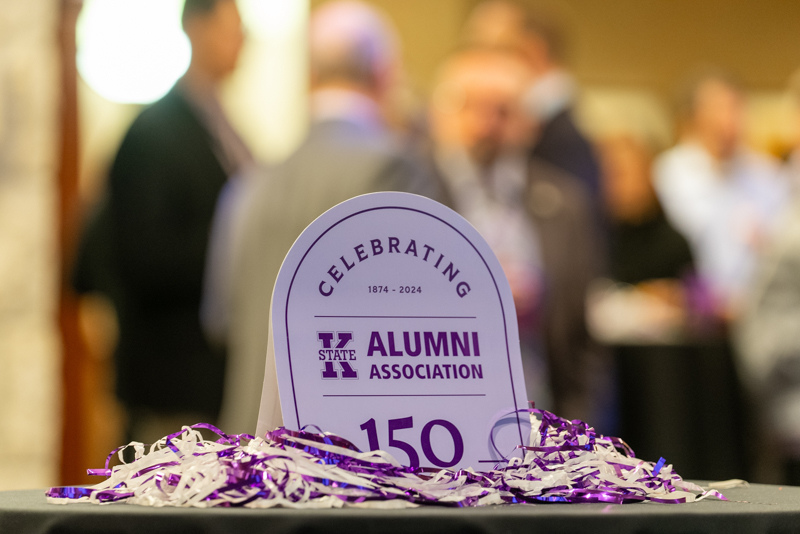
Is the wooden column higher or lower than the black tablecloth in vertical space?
higher

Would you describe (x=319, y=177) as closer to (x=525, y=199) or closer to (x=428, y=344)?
(x=525, y=199)

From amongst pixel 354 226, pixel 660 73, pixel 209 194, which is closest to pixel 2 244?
pixel 209 194

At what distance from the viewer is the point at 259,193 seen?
2256 mm

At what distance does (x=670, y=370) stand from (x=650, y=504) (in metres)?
2.86

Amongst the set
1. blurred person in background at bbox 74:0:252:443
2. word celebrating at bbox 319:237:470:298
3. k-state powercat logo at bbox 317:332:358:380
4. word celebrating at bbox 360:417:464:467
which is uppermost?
blurred person in background at bbox 74:0:252:443

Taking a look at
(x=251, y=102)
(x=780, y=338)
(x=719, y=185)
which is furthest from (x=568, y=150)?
(x=251, y=102)

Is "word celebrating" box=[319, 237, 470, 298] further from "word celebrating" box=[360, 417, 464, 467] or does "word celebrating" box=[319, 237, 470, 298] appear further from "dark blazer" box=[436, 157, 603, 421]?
"dark blazer" box=[436, 157, 603, 421]

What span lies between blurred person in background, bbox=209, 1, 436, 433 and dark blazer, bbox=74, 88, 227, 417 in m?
0.23

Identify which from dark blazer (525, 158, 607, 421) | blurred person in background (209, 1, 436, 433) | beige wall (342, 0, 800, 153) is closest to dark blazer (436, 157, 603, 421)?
dark blazer (525, 158, 607, 421)

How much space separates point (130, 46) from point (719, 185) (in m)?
2.97

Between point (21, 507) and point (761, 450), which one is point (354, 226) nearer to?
point (21, 507)

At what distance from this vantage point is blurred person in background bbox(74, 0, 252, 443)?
2.61m

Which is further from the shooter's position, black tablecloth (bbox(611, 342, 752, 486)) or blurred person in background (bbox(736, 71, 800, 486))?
black tablecloth (bbox(611, 342, 752, 486))

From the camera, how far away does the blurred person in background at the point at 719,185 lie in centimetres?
466
